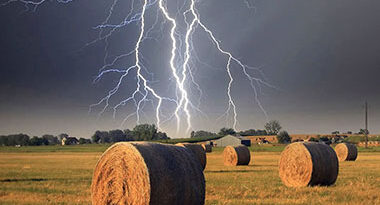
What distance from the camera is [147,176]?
901 cm

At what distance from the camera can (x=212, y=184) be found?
1594 centimetres

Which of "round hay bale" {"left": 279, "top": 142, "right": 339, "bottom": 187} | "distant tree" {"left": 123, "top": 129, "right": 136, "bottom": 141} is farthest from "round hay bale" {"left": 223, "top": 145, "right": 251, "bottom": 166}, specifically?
"distant tree" {"left": 123, "top": 129, "right": 136, "bottom": 141}

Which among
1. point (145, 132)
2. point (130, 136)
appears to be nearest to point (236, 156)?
point (145, 132)

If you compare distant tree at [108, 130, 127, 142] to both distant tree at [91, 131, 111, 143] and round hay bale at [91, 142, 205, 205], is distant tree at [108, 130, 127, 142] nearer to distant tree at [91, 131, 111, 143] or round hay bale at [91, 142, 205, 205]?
distant tree at [91, 131, 111, 143]

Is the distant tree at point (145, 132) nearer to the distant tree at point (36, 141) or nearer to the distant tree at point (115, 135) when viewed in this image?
the distant tree at point (36, 141)

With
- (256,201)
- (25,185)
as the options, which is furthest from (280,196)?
(25,185)

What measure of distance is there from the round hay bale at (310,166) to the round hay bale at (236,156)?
11233mm

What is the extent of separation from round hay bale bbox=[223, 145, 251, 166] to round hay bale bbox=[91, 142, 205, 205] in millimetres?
19995

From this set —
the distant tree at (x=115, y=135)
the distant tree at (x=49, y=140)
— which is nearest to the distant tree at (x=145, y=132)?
the distant tree at (x=49, y=140)

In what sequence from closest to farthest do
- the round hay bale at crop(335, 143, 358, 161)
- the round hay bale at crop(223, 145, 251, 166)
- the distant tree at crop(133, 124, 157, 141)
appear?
the round hay bale at crop(223, 145, 251, 166)
the round hay bale at crop(335, 143, 358, 161)
the distant tree at crop(133, 124, 157, 141)

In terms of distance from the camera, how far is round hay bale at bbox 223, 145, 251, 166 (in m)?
29.8

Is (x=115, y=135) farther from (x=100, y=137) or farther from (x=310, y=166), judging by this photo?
(x=310, y=166)

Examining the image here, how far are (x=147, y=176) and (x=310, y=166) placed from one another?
9.64 m

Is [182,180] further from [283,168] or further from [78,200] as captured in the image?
[283,168]
